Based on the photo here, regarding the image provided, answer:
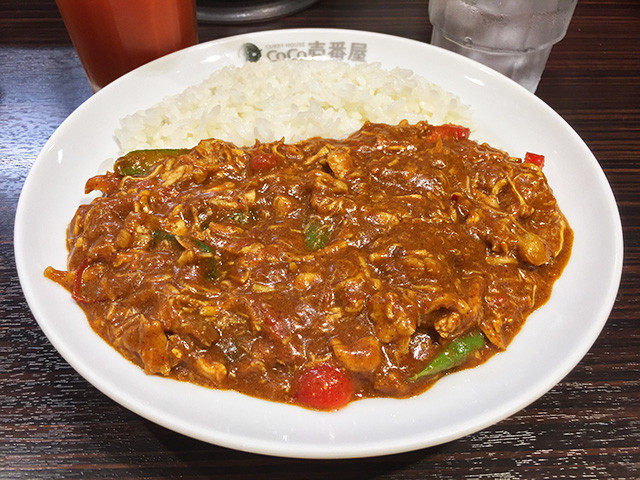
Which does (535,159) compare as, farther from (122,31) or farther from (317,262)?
(122,31)

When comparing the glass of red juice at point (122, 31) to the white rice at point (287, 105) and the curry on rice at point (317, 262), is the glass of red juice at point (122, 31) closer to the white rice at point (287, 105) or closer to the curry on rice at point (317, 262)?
the white rice at point (287, 105)

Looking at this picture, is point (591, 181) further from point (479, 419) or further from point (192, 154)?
point (192, 154)

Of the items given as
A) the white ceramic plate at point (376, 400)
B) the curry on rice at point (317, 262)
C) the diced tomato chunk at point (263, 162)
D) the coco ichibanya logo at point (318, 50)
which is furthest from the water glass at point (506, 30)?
the diced tomato chunk at point (263, 162)

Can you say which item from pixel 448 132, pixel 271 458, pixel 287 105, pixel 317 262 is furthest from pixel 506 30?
pixel 271 458

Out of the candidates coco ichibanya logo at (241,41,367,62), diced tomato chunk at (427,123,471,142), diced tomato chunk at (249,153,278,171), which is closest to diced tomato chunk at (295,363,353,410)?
diced tomato chunk at (249,153,278,171)

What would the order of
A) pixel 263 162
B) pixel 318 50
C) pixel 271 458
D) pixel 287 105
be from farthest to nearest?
pixel 318 50 → pixel 287 105 → pixel 263 162 → pixel 271 458

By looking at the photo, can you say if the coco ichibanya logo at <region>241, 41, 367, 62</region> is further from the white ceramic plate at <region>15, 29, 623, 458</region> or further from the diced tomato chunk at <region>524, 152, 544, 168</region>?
the diced tomato chunk at <region>524, 152, 544, 168</region>

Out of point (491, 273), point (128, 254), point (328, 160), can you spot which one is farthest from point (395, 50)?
point (128, 254)
